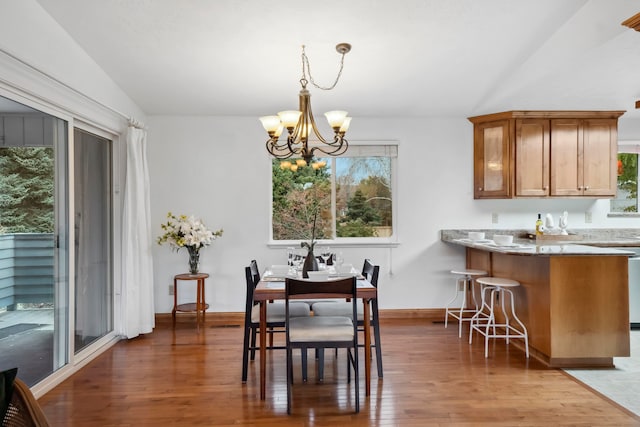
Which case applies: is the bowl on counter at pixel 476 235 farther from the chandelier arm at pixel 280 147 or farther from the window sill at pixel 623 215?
the chandelier arm at pixel 280 147

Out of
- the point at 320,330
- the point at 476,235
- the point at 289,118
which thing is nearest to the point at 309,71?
the point at 289,118

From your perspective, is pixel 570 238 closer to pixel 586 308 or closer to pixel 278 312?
pixel 586 308

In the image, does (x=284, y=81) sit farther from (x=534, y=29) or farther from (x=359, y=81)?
(x=534, y=29)

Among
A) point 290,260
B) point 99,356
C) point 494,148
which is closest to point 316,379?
point 290,260

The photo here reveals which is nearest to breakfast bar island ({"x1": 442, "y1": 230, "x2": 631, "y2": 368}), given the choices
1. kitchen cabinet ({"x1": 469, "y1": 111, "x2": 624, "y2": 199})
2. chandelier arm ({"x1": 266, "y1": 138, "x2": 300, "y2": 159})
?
kitchen cabinet ({"x1": 469, "y1": 111, "x2": 624, "y2": 199})

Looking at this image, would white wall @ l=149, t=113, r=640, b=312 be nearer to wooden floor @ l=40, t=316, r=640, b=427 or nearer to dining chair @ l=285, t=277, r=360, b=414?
wooden floor @ l=40, t=316, r=640, b=427

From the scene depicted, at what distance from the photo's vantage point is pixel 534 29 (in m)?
3.17

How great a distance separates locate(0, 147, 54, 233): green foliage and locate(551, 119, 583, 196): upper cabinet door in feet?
15.7

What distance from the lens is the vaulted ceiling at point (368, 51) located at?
113 inches

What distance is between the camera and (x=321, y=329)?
2.59 m

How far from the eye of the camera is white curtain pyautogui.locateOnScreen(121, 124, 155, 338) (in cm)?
388

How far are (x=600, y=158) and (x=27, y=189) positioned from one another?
539 centimetres

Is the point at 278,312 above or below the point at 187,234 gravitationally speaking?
below

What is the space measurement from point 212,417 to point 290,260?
1.38m
